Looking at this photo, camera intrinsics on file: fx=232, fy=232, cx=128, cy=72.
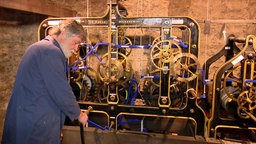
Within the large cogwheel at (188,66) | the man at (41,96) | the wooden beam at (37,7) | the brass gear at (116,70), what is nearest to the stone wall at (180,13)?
the wooden beam at (37,7)

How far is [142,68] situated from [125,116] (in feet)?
3.82

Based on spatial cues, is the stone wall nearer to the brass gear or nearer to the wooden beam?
the wooden beam

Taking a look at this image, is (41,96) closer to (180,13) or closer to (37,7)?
(37,7)

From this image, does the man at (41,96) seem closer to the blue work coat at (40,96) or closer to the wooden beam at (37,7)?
the blue work coat at (40,96)

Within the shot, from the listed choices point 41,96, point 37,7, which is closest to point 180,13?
point 37,7

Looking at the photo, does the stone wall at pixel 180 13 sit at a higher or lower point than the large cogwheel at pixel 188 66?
higher

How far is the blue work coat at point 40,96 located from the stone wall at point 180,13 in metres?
1.91

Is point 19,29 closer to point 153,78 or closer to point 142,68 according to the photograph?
point 142,68

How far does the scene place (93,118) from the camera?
3057 mm

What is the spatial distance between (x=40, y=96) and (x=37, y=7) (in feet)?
6.05

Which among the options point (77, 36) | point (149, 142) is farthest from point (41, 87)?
point (149, 142)

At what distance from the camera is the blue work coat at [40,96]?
178 centimetres

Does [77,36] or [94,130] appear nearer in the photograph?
[77,36]

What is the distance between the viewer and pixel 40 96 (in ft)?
6.00
